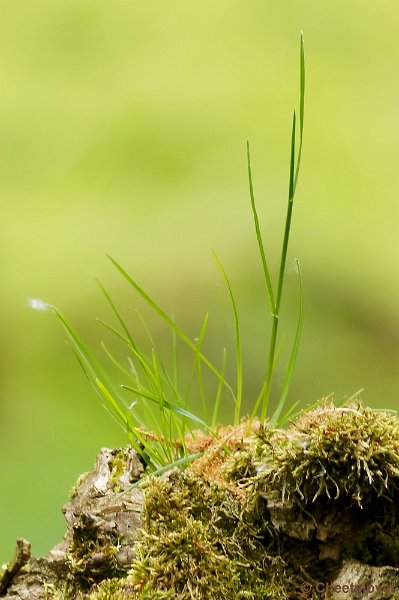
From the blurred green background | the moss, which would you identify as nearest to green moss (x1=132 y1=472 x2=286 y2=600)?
the moss

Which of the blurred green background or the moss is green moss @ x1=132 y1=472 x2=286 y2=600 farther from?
the blurred green background

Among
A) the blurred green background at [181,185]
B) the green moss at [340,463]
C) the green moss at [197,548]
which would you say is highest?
→ the blurred green background at [181,185]

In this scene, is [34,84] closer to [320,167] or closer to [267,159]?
[267,159]

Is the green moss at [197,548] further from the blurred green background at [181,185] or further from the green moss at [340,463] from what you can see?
the blurred green background at [181,185]

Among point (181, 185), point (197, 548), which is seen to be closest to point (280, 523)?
point (197, 548)

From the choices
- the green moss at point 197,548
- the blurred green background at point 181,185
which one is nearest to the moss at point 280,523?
the green moss at point 197,548

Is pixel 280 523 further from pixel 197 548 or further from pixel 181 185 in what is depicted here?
pixel 181 185

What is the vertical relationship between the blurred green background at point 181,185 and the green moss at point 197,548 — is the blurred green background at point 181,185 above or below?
above

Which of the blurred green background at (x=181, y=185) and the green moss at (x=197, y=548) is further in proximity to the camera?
the blurred green background at (x=181, y=185)

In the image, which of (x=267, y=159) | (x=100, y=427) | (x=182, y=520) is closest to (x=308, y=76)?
(x=267, y=159)
